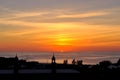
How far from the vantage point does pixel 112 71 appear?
8769 centimetres

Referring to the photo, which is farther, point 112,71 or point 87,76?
point 112,71

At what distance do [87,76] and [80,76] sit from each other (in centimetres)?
643

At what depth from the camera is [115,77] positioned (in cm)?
8369

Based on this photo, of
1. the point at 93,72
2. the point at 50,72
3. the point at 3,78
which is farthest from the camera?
the point at 93,72

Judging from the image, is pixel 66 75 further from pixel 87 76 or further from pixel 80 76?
pixel 87 76

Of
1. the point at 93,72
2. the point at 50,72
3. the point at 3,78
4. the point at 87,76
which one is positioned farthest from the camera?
the point at 93,72

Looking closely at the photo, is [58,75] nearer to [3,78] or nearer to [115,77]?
[3,78]

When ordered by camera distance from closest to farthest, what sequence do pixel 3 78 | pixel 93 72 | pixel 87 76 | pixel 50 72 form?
pixel 3 78 → pixel 50 72 → pixel 87 76 → pixel 93 72

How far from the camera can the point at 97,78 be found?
269 ft

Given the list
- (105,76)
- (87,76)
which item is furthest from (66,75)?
(105,76)

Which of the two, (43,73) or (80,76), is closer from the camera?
(43,73)

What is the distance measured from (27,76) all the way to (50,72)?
5.15 m

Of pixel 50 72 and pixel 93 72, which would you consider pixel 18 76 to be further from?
pixel 93 72

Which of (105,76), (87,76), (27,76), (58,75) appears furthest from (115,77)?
(27,76)
